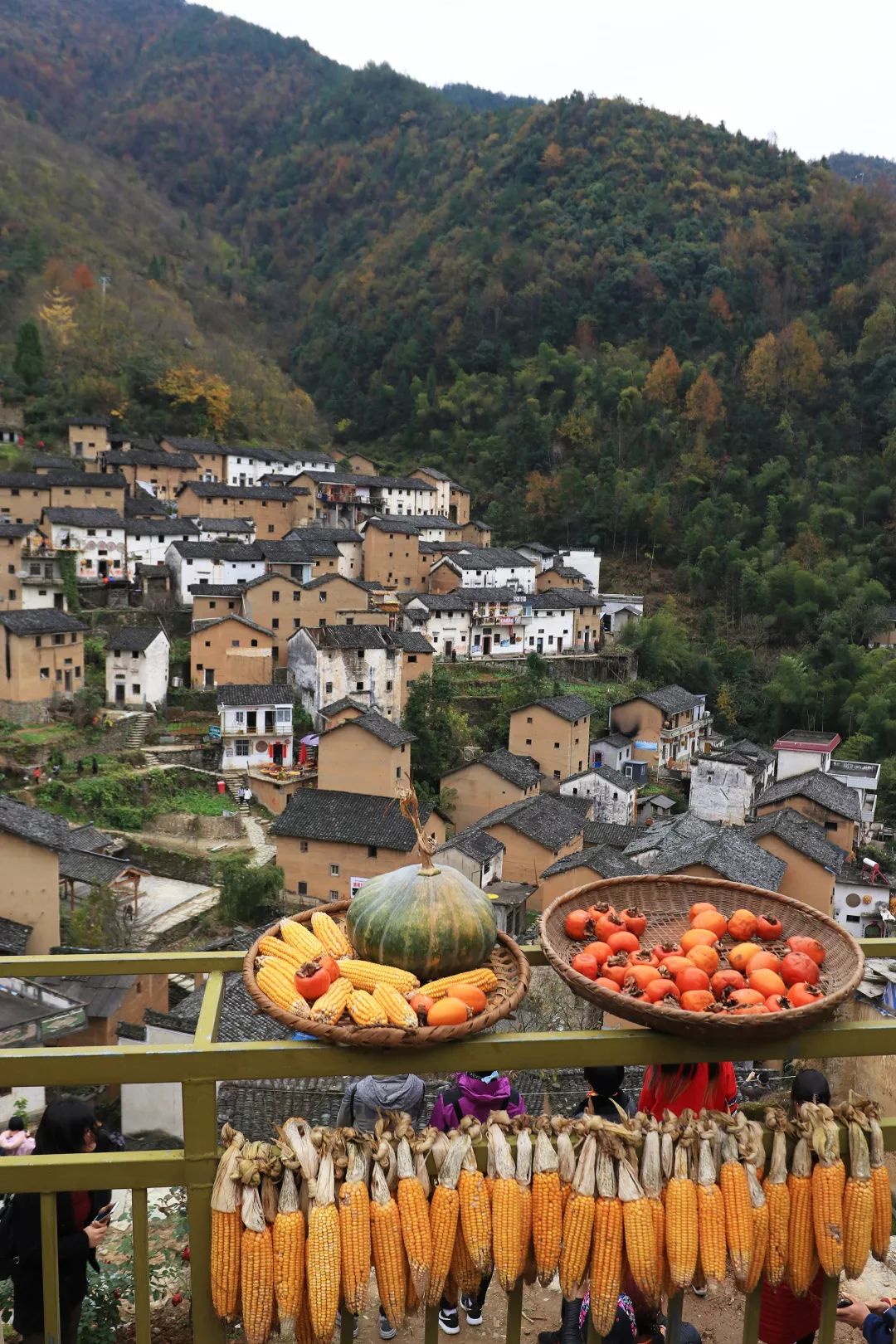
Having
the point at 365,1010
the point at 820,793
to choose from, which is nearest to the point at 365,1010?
the point at 365,1010

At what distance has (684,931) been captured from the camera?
9.65ft

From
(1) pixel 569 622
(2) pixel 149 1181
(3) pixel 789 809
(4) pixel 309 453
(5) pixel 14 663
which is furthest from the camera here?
(4) pixel 309 453

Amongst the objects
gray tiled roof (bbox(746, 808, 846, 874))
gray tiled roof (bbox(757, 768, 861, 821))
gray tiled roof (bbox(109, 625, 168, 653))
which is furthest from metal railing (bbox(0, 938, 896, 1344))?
gray tiled roof (bbox(109, 625, 168, 653))

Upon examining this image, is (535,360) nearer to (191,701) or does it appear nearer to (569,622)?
(569,622)

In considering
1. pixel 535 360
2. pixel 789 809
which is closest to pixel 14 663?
pixel 789 809

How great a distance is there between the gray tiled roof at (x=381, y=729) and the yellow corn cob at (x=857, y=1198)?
1850 centimetres

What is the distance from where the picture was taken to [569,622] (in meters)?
34.8

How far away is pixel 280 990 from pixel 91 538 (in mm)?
30486

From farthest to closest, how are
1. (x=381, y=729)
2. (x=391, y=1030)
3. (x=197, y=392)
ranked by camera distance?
(x=197, y=392) → (x=381, y=729) → (x=391, y=1030)

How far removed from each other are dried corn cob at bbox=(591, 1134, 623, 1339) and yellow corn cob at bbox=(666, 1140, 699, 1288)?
0.12 metres

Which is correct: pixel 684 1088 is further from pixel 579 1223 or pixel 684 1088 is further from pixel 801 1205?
pixel 579 1223

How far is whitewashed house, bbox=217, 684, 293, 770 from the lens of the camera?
23438 millimetres

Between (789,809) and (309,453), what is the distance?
2890 cm

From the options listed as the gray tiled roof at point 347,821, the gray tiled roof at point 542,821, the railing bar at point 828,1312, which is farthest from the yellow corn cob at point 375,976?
the gray tiled roof at point 542,821
